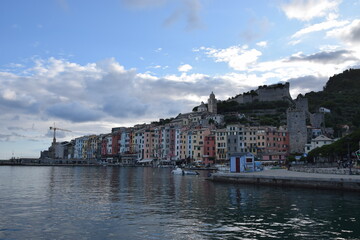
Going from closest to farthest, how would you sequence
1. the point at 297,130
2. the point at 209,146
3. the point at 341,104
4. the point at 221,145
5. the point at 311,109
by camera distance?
the point at 297,130, the point at 221,145, the point at 209,146, the point at 311,109, the point at 341,104

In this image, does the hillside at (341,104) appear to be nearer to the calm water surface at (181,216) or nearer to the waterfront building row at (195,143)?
the waterfront building row at (195,143)

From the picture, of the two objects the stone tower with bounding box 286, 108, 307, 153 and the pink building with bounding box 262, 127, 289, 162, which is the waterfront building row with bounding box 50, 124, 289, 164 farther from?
the stone tower with bounding box 286, 108, 307, 153

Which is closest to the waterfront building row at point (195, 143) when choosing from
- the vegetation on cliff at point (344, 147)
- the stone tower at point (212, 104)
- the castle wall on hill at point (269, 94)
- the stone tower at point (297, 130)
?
the stone tower at point (297, 130)

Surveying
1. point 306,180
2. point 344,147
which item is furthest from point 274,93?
point 306,180

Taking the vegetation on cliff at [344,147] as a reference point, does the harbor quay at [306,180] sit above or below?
below

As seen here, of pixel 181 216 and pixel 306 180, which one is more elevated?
pixel 306 180

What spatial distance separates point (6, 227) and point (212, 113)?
124730 mm

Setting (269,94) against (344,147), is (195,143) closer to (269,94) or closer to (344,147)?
(344,147)

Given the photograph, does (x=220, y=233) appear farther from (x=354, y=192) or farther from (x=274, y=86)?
(x=274, y=86)

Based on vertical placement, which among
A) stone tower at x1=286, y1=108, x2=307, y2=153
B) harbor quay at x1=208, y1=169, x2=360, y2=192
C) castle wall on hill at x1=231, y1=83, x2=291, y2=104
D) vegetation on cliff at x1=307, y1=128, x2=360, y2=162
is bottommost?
harbor quay at x1=208, y1=169, x2=360, y2=192

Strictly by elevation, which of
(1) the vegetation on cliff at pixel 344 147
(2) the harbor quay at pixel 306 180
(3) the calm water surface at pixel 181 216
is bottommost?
(3) the calm water surface at pixel 181 216

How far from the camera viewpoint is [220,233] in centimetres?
1766

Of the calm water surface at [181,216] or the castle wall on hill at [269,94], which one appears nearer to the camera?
the calm water surface at [181,216]

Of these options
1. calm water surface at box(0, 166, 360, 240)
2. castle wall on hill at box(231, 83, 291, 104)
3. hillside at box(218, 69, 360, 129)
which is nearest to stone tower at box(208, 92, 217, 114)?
hillside at box(218, 69, 360, 129)
